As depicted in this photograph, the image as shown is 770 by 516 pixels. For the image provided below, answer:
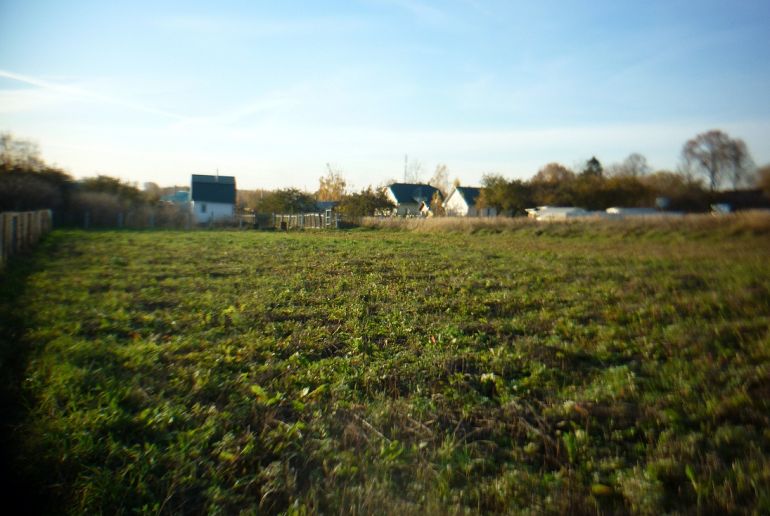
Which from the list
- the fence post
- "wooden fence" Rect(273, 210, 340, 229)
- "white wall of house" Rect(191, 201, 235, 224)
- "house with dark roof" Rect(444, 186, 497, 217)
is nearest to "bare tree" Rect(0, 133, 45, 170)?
the fence post

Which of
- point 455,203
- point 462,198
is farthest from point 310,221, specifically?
point 455,203

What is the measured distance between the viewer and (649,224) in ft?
8.34

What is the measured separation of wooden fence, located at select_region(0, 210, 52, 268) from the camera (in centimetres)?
1173

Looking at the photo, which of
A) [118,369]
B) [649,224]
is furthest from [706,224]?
[118,369]

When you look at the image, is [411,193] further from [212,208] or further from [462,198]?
[212,208]

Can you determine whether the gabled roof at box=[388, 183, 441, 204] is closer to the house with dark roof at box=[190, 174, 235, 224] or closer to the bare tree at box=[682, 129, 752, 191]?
the house with dark roof at box=[190, 174, 235, 224]

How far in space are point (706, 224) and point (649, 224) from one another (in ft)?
0.89

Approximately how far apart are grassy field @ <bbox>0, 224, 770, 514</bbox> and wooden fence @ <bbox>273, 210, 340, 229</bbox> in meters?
37.9

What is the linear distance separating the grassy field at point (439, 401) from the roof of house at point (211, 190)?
62170mm

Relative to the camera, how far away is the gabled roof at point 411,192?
75.9 metres

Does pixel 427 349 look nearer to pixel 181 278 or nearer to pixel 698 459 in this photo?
pixel 698 459

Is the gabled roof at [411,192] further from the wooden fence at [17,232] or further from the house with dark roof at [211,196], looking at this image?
the wooden fence at [17,232]

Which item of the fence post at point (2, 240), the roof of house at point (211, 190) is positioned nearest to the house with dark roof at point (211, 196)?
the roof of house at point (211, 190)

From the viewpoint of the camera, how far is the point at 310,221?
46.1 metres
